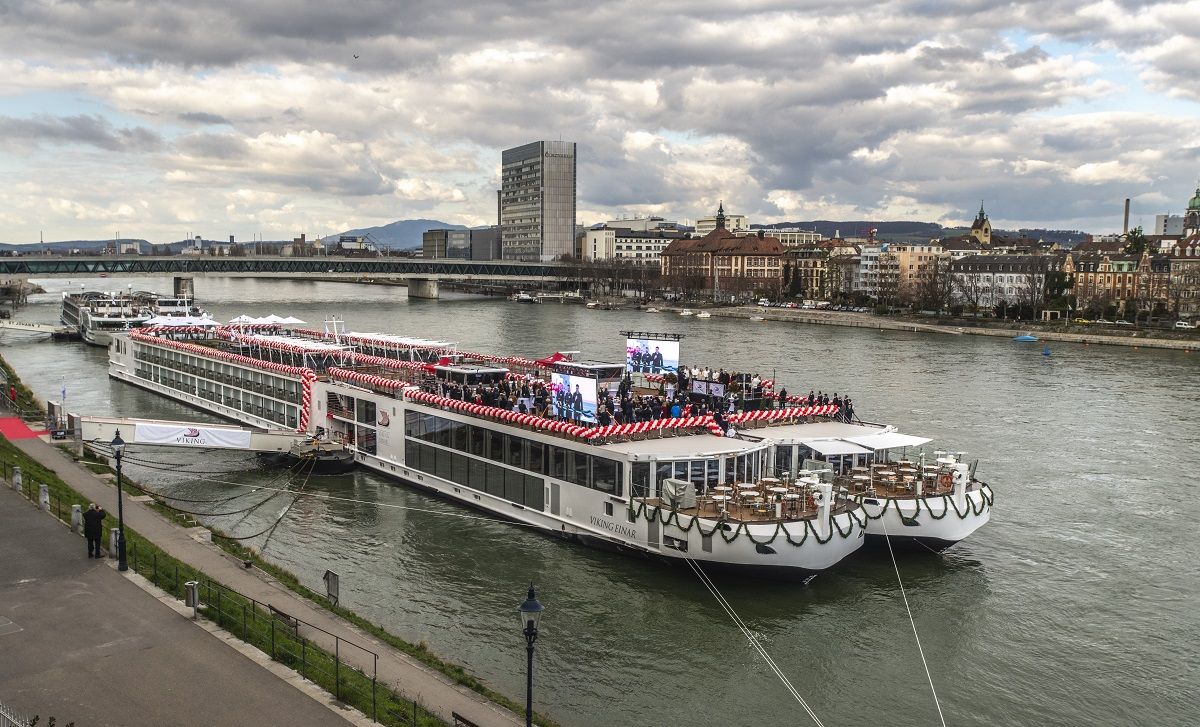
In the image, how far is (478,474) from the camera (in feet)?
96.3

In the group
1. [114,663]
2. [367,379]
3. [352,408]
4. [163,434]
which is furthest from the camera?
[352,408]

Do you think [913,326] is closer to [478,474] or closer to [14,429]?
[478,474]

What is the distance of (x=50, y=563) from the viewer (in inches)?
746

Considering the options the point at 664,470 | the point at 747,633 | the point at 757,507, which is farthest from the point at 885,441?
the point at 747,633

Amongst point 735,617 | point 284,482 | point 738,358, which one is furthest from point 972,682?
point 738,358

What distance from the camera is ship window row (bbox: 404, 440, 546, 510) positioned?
27.4m

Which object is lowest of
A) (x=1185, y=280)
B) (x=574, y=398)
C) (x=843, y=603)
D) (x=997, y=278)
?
(x=843, y=603)

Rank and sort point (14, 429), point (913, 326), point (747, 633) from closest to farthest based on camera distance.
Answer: point (747, 633) → point (14, 429) → point (913, 326)

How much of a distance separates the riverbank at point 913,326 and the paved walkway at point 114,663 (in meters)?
93.5

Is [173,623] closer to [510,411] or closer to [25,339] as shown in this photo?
[510,411]

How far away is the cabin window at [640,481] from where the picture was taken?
2439 cm

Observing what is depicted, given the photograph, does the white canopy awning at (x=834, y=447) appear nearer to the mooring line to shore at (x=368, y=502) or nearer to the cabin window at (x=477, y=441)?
the mooring line to shore at (x=368, y=502)

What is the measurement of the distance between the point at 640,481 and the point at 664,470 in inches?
25.8

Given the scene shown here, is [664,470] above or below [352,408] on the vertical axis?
above
